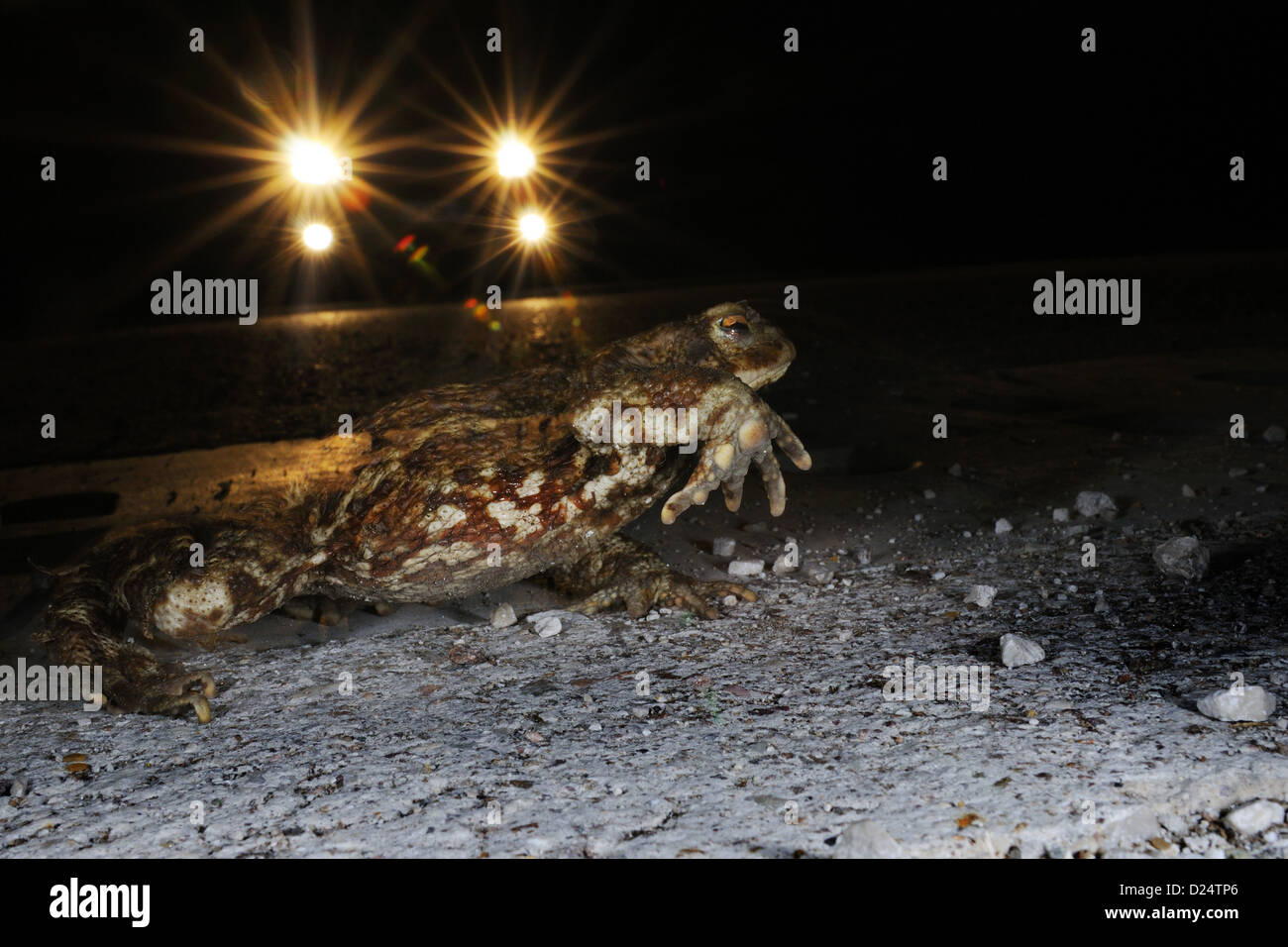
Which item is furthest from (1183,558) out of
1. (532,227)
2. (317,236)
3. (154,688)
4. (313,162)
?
(317,236)

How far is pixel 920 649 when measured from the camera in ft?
10.2

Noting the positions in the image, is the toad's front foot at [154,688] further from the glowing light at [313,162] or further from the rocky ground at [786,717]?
the glowing light at [313,162]

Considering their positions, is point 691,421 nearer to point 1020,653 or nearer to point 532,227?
point 1020,653

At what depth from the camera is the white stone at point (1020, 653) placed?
9.47 feet

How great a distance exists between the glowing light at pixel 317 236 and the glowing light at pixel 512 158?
2.36m

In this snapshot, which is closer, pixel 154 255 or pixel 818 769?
pixel 818 769

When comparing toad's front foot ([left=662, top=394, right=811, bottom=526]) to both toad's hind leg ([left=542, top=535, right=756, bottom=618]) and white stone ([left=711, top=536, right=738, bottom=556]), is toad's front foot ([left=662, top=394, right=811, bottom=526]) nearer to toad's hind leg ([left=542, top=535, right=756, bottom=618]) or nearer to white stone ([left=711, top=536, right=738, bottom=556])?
toad's hind leg ([left=542, top=535, right=756, bottom=618])

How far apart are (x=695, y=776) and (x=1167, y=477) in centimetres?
346

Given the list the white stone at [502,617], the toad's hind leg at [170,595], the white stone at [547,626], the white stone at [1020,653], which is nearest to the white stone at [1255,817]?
the white stone at [1020,653]

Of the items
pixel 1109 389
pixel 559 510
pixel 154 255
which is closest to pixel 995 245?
pixel 1109 389

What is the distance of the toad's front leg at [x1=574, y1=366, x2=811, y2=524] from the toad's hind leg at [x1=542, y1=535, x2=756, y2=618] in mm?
437

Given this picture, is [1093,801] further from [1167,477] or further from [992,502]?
[1167,477]

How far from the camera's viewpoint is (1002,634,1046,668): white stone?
9.47 ft

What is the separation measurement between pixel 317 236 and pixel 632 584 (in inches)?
392
